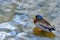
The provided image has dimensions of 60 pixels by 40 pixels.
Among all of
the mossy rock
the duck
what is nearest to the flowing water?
the mossy rock

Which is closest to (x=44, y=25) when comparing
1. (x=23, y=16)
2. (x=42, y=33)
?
(x=42, y=33)

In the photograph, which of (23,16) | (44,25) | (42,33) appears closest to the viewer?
(44,25)

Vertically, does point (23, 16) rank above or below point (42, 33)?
above

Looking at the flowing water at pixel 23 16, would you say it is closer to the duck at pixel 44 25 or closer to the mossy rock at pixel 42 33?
the mossy rock at pixel 42 33

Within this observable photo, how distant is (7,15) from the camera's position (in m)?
2.52

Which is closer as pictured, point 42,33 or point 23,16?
point 42,33

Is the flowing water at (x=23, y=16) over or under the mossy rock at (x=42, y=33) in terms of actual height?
over

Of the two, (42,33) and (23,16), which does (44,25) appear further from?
(23,16)

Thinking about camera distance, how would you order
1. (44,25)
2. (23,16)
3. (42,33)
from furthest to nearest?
(23,16) → (42,33) → (44,25)

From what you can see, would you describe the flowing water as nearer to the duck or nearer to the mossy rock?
the mossy rock

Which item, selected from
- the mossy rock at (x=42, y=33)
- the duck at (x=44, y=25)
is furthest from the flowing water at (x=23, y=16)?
the duck at (x=44, y=25)

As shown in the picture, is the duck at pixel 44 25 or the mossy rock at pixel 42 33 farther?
the mossy rock at pixel 42 33

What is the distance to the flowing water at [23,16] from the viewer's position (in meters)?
2.08

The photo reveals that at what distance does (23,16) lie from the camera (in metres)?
2.54
